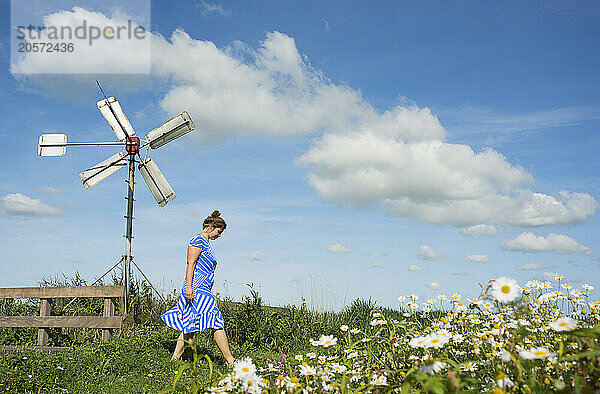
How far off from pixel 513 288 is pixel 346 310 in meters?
7.60

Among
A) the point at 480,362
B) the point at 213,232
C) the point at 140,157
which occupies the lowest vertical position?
the point at 480,362

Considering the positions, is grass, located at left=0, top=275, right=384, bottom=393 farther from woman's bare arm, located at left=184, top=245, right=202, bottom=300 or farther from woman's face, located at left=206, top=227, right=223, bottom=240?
woman's face, located at left=206, top=227, right=223, bottom=240

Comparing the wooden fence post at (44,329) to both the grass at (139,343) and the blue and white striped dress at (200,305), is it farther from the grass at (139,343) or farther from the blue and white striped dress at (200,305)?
the blue and white striped dress at (200,305)

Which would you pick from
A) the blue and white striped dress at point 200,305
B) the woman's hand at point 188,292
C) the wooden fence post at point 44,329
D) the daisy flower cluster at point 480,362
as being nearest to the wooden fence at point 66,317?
the wooden fence post at point 44,329

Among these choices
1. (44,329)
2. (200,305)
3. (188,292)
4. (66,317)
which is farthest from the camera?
(44,329)

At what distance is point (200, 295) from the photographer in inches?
291

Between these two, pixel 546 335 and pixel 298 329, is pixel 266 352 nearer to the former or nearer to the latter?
pixel 298 329

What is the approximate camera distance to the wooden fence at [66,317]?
968 centimetres

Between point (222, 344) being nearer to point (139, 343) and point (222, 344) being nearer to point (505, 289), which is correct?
point (139, 343)

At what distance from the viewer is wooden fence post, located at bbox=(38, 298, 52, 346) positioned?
10.2m

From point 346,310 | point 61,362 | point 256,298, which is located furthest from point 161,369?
point 346,310

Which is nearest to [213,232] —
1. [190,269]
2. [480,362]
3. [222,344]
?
[190,269]

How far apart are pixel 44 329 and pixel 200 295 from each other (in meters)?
4.69

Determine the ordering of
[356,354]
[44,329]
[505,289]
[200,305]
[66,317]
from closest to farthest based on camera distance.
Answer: [505,289] → [356,354] → [200,305] → [66,317] → [44,329]
